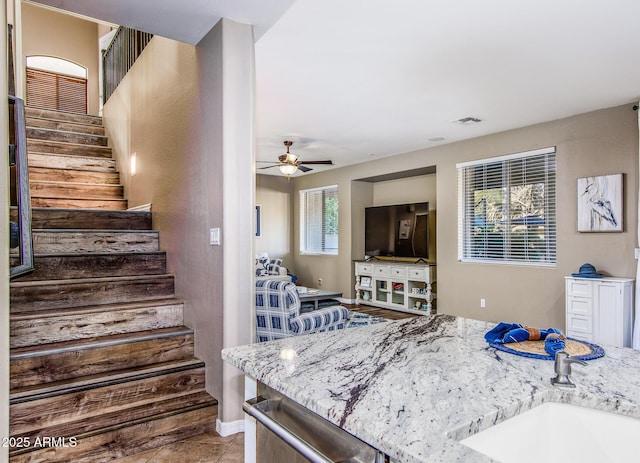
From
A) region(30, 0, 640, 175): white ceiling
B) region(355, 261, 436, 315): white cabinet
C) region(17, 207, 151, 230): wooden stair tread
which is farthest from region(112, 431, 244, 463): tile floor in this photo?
region(355, 261, 436, 315): white cabinet

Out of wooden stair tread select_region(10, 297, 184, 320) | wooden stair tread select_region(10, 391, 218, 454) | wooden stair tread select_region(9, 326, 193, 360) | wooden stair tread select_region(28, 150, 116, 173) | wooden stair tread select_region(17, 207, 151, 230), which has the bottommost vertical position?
wooden stair tread select_region(10, 391, 218, 454)

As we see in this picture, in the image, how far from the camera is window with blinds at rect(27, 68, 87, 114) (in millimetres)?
8055

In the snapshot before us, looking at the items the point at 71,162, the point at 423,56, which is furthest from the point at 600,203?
the point at 71,162

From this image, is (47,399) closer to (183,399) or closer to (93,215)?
(183,399)

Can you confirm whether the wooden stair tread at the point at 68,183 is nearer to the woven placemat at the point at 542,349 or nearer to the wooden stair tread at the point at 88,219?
the wooden stair tread at the point at 88,219

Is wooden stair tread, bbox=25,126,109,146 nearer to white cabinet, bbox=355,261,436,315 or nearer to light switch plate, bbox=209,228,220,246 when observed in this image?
light switch plate, bbox=209,228,220,246

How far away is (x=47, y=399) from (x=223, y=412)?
95 cm

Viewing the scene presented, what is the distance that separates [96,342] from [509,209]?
4.96m

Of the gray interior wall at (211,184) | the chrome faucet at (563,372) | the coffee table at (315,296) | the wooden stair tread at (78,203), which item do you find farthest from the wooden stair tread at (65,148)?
the chrome faucet at (563,372)

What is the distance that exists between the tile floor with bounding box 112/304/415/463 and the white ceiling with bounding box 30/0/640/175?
258cm

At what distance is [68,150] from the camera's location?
4.91 metres

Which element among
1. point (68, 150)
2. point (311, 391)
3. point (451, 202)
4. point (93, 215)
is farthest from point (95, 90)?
point (311, 391)

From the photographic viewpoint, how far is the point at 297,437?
0.98m

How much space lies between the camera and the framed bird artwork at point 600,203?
439 cm
